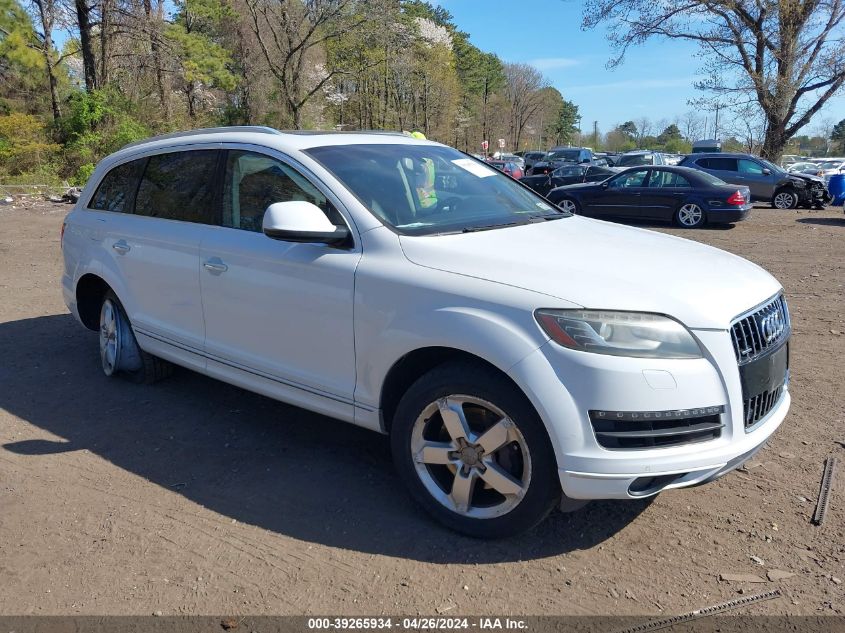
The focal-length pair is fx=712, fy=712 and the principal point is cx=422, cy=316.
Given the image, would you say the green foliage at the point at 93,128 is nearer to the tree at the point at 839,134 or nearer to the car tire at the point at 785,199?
the car tire at the point at 785,199

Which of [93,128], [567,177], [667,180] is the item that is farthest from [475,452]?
[93,128]

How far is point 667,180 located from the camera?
16641 mm

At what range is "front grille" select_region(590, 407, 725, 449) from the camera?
108 inches

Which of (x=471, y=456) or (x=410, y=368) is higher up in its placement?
(x=410, y=368)

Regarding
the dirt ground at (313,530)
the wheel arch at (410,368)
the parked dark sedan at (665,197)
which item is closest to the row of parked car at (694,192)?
the parked dark sedan at (665,197)

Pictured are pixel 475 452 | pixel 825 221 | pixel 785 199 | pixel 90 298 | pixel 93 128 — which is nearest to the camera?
pixel 475 452

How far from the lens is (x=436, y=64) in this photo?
68.1 metres

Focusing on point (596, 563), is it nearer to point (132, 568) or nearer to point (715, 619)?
point (715, 619)

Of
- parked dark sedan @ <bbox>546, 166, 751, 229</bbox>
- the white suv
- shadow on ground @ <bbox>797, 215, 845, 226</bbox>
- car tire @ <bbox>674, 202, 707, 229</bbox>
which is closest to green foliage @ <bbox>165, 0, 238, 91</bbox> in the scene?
parked dark sedan @ <bbox>546, 166, 751, 229</bbox>

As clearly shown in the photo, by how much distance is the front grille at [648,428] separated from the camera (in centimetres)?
273

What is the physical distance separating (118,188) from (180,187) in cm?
92

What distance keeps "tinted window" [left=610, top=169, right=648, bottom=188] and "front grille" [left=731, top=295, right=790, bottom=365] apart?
46.8ft

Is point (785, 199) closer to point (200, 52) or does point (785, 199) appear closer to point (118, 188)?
point (118, 188)

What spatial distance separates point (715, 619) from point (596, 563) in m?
0.52
